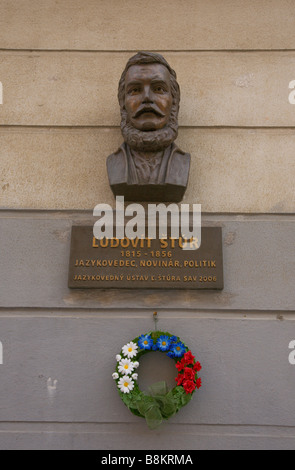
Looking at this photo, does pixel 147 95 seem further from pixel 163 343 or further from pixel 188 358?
pixel 188 358

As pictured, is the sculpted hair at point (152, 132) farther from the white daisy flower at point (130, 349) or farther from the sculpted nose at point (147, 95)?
the white daisy flower at point (130, 349)

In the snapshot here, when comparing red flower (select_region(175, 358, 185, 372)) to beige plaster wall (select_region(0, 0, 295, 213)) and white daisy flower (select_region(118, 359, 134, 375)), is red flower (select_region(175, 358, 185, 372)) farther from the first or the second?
beige plaster wall (select_region(0, 0, 295, 213))

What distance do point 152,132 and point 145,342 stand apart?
156 cm

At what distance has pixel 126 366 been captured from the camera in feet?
9.17

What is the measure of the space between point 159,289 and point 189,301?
0.78 ft

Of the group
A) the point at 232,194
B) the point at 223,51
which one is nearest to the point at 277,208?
the point at 232,194

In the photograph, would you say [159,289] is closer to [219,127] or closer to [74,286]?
[74,286]

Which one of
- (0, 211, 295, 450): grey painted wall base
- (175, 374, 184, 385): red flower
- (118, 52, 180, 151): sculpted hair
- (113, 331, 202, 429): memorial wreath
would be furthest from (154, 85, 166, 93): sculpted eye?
(175, 374, 184, 385): red flower

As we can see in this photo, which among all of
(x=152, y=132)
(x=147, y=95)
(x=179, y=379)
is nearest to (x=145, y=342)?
(x=179, y=379)

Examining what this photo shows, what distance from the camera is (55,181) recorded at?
132 inches

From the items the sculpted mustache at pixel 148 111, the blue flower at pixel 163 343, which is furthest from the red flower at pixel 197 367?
the sculpted mustache at pixel 148 111

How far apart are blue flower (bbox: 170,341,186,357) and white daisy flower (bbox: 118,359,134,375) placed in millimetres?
297

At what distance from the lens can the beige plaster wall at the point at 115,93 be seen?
3336 mm

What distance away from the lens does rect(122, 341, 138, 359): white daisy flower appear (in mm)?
2815
